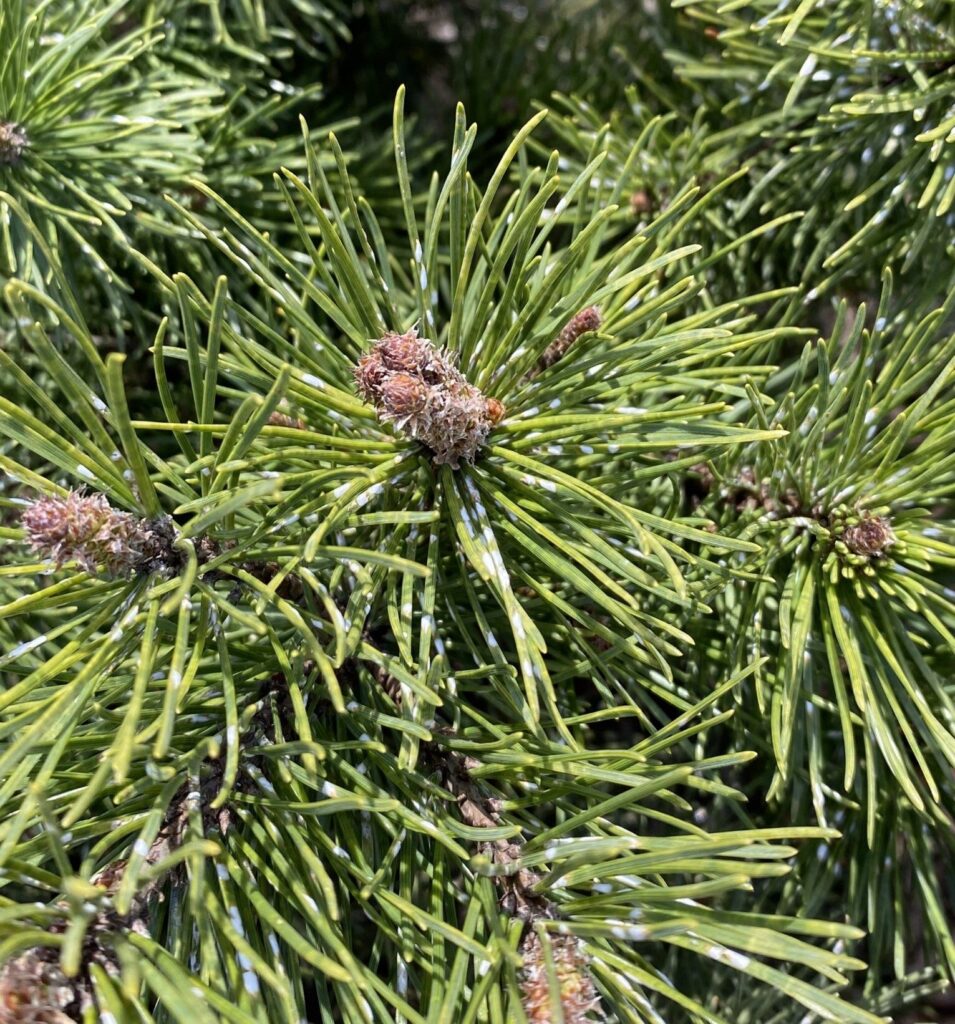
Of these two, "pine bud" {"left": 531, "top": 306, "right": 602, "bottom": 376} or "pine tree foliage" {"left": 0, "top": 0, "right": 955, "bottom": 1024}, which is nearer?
"pine tree foliage" {"left": 0, "top": 0, "right": 955, "bottom": 1024}

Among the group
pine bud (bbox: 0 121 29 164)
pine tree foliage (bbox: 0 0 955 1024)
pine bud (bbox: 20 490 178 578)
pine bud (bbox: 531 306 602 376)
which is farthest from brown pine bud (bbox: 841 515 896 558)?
pine bud (bbox: 0 121 29 164)

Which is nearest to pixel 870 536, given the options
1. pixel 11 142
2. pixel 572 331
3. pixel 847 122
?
pixel 572 331

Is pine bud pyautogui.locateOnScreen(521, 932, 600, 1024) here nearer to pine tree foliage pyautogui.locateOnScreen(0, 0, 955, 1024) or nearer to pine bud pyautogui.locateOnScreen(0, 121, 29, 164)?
pine tree foliage pyautogui.locateOnScreen(0, 0, 955, 1024)

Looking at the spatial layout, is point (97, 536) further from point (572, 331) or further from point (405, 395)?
point (572, 331)

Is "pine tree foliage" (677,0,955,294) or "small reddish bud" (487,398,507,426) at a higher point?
"pine tree foliage" (677,0,955,294)

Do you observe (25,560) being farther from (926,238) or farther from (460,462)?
(926,238)

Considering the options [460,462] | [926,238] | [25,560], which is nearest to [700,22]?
[926,238]
